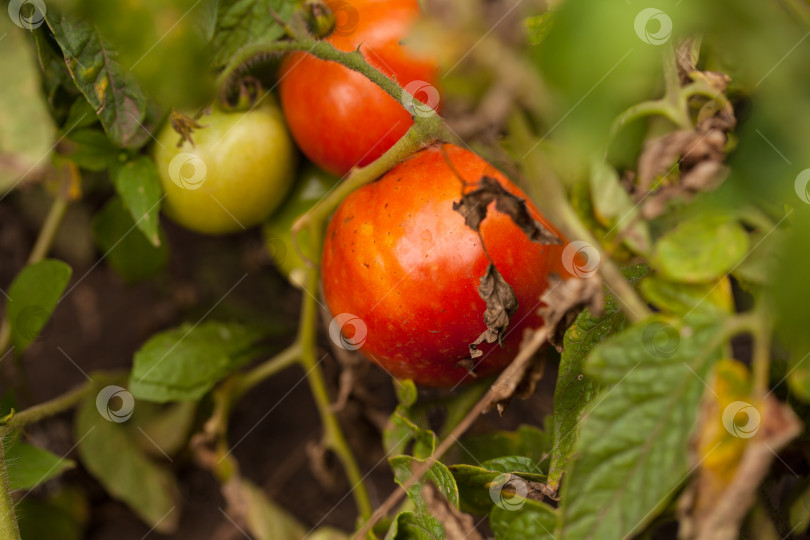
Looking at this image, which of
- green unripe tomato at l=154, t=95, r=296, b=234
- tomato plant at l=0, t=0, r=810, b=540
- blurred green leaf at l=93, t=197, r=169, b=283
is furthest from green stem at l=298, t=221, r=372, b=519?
blurred green leaf at l=93, t=197, r=169, b=283

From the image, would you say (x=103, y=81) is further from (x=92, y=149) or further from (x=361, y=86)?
(x=361, y=86)

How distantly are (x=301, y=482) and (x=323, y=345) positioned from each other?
0.20 meters

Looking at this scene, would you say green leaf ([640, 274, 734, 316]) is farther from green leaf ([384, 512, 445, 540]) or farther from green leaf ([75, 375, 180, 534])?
green leaf ([75, 375, 180, 534])

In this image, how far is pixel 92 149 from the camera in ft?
2.12

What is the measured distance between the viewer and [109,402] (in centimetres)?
80

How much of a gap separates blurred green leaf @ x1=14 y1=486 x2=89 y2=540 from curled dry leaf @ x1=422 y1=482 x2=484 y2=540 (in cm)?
60

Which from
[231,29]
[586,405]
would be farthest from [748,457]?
[231,29]

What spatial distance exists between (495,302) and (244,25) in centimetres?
38

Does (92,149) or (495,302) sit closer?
(495,302)

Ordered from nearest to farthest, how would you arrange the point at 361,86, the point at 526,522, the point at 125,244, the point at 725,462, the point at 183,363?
the point at 725,462, the point at 526,522, the point at 361,86, the point at 183,363, the point at 125,244

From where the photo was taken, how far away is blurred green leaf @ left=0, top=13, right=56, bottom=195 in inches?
27.9

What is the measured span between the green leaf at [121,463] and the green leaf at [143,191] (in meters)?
0.27

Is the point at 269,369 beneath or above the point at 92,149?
beneath

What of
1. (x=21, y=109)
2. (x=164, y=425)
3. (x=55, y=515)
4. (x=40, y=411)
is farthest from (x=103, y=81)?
(x=55, y=515)
